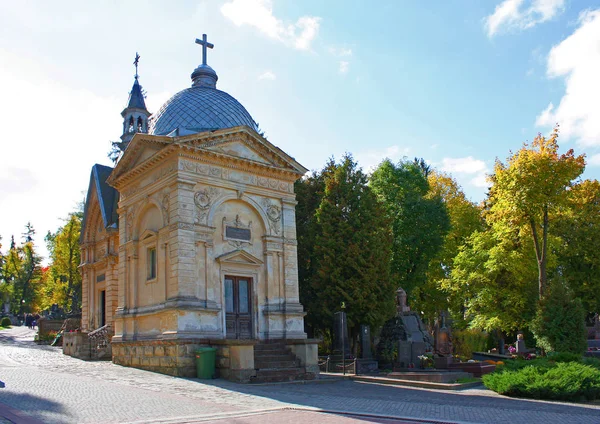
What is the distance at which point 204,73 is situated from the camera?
2983cm

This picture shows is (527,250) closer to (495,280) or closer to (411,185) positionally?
(495,280)

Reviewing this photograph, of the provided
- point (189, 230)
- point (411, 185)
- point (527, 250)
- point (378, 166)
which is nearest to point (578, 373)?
point (189, 230)

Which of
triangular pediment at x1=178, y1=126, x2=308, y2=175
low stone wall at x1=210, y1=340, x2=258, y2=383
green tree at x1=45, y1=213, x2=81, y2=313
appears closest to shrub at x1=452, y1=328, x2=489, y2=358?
triangular pediment at x1=178, y1=126, x2=308, y2=175

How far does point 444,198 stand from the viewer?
4712 centimetres

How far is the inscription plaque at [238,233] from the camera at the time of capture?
23547 mm

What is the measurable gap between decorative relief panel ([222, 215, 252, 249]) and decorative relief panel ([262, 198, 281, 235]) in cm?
98

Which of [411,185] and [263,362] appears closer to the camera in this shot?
[263,362]

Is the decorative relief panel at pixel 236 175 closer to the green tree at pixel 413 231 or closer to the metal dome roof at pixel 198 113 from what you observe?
the metal dome roof at pixel 198 113

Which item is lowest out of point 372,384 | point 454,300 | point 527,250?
point 372,384

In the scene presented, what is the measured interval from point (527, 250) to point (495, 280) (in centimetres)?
284

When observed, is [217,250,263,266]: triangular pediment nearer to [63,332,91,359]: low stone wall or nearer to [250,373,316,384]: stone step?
[250,373,316,384]: stone step

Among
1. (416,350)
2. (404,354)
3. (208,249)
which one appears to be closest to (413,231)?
(416,350)

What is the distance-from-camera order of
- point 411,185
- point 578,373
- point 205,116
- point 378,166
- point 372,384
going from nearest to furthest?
1. point 578,373
2. point 372,384
3. point 205,116
4. point 411,185
5. point 378,166

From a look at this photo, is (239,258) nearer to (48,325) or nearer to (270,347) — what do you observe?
(270,347)
